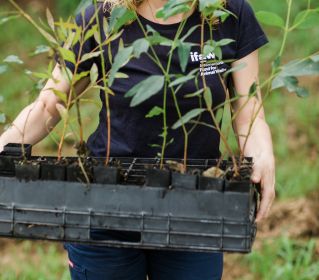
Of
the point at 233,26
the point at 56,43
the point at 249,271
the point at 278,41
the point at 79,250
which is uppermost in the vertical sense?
the point at 278,41

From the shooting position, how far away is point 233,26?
5.95 ft

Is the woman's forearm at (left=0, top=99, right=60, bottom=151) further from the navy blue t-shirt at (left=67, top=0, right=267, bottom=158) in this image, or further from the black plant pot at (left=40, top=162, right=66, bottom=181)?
the black plant pot at (left=40, top=162, right=66, bottom=181)

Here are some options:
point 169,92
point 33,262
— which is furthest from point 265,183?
point 33,262

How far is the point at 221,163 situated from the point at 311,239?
1878 millimetres

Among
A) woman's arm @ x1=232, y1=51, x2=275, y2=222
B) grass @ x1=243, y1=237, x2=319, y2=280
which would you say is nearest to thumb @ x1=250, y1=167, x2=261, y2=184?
woman's arm @ x1=232, y1=51, x2=275, y2=222

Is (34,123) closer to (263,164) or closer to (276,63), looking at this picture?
(263,164)

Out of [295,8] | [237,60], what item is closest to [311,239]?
[237,60]

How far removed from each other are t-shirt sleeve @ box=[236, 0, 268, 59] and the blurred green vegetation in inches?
20.8

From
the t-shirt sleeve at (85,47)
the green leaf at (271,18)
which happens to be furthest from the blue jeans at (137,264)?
the green leaf at (271,18)

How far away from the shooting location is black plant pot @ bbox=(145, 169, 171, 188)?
4.52 ft

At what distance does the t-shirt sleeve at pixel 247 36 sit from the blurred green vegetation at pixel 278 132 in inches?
20.8

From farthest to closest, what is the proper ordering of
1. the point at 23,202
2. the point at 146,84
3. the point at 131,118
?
the point at 131,118 → the point at 23,202 → the point at 146,84

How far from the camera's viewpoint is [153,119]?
179 centimetres

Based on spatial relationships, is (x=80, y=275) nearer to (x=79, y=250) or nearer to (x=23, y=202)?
(x=79, y=250)
